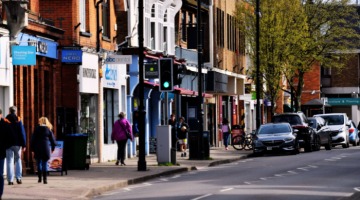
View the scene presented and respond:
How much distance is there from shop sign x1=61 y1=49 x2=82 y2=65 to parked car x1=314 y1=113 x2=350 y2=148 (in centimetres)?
2003

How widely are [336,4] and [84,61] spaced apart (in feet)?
104

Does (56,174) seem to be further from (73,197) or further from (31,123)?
(73,197)

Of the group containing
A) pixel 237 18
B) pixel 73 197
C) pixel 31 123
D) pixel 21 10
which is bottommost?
pixel 73 197

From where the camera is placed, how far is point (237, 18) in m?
48.8

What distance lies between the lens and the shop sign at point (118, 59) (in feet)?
83.4

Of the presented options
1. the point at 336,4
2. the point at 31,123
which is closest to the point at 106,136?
the point at 31,123

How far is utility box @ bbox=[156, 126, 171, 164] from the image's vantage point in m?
23.8

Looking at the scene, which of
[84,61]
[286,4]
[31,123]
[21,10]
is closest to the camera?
[21,10]

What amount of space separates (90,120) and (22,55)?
7.46 m

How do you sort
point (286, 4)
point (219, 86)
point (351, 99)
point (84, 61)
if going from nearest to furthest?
1. point (84, 61)
2. point (219, 86)
3. point (286, 4)
4. point (351, 99)

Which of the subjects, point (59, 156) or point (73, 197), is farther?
point (59, 156)

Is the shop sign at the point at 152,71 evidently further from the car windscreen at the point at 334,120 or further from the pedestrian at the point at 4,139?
the car windscreen at the point at 334,120

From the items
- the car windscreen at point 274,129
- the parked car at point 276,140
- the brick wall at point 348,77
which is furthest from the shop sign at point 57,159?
the brick wall at point 348,77

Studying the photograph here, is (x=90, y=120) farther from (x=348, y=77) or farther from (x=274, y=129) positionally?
(x=348, y=77)
